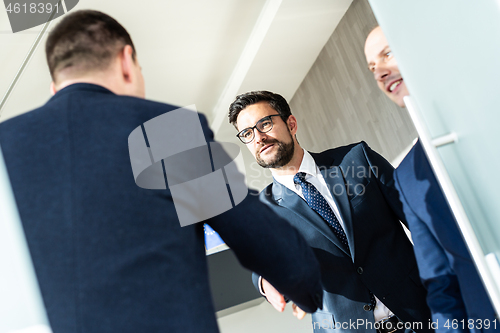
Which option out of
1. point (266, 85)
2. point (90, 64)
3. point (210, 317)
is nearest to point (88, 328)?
point (210, 317)

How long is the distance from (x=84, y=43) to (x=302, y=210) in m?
1.12

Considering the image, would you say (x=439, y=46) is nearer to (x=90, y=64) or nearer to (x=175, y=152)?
(x=175, y=152)

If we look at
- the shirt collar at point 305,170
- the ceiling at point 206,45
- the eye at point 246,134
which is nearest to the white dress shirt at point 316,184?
the shirt collar at point 305,170

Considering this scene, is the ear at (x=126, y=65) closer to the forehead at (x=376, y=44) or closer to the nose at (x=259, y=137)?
the forehead at (x=376, y=44)

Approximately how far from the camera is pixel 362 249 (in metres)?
1.63

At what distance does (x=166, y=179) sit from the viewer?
2.50 ft

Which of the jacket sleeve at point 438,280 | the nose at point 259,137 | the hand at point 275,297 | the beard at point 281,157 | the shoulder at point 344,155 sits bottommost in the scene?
the jacket sleeve at point 438,280

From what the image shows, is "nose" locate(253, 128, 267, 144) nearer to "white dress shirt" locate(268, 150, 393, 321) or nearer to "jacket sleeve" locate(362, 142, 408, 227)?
"white dress shirt" locate(268, 150, 393, 321)

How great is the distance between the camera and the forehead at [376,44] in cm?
135

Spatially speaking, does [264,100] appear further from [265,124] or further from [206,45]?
[206,45]

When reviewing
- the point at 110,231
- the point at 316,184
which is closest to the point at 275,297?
the point at 110,231

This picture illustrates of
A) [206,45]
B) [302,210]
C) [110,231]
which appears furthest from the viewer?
[206,45]

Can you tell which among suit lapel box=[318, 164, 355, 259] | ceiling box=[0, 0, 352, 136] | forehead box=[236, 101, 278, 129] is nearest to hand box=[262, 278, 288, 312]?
suit lapel box=[318, 164, 355, 259]

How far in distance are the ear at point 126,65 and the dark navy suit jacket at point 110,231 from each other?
0.31 ft
